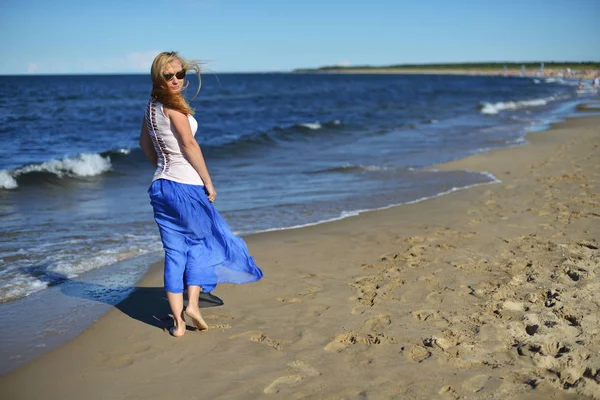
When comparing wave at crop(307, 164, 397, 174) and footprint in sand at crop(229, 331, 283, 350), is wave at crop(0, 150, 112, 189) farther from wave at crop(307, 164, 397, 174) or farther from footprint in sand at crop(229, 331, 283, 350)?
footprint in sand at crop(229, 331, 283, 350)

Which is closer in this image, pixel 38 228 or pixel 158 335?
pixel 158 335

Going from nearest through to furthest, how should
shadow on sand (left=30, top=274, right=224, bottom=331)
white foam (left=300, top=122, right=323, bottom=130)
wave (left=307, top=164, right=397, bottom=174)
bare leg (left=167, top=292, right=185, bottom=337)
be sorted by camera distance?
bare leg (left=167, top=292, right=185, bottom=337), shadow on sand (left=30, top=274, right=224, bottom=331), wave (left=307, top=164, right=397, bottom=174), white foam (left=300, top=122, right=323, bottom=130)

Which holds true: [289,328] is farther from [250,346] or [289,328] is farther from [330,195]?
[330,195]

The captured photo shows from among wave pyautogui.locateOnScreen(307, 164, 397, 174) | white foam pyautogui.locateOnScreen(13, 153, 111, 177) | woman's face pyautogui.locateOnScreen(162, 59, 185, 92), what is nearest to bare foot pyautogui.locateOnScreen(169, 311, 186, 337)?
woman's face pyautogui.locateOnScreen(162, 59, 185, 92)

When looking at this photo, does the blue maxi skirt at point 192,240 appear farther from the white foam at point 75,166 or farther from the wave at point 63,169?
the white foam at point 75,166

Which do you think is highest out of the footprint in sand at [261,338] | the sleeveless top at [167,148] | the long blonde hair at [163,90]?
the long blonde hair at [163,90]

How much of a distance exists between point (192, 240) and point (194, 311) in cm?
49

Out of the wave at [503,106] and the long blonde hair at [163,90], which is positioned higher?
the long blonde hair at [163,90]

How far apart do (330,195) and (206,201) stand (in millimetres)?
5457

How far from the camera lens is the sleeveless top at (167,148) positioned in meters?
3.53

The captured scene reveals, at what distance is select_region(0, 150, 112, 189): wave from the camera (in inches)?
405

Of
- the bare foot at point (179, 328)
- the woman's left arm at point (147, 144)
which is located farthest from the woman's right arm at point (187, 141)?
the bare foot at point (179, 328)

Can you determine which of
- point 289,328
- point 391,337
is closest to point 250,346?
point 289,328

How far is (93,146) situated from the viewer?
16.0 m
